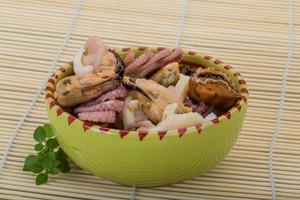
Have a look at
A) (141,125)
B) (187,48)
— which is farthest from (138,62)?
(187,48)

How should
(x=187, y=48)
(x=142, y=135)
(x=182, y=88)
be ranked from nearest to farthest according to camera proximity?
1. (x=142, y=135)
2. (x=182, y=88)
3. (x=187, y=48)

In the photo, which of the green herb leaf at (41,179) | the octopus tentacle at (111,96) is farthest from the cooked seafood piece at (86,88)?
the green herb leaf at (41,179)

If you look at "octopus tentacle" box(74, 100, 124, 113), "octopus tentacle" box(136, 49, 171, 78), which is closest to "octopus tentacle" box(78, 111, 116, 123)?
"octopus tentacle" box(74, 100, 124, 113)

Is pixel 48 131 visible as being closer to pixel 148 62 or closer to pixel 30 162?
pixel 30 162

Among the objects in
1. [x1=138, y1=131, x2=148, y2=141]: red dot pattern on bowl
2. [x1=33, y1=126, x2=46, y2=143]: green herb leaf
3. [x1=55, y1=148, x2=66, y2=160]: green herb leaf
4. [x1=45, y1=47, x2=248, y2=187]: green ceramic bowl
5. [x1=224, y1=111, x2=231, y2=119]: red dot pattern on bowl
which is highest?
[x1=224, y1=111, x2=231, y2=119]: red dot pattern on bowl

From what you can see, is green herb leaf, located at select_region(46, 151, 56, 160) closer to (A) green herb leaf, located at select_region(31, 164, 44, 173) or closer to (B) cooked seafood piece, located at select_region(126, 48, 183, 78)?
(A) green herb leaf, located at select_region(31, 164, 44, 173)

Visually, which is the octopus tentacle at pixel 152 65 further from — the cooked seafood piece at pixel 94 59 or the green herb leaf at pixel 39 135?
the green herb leaf at pixel 39 135

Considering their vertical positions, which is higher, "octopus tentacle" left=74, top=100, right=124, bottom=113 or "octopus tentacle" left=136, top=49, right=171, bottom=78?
"octopus tentacle" left=136, top=49, right=171, bottom=78
